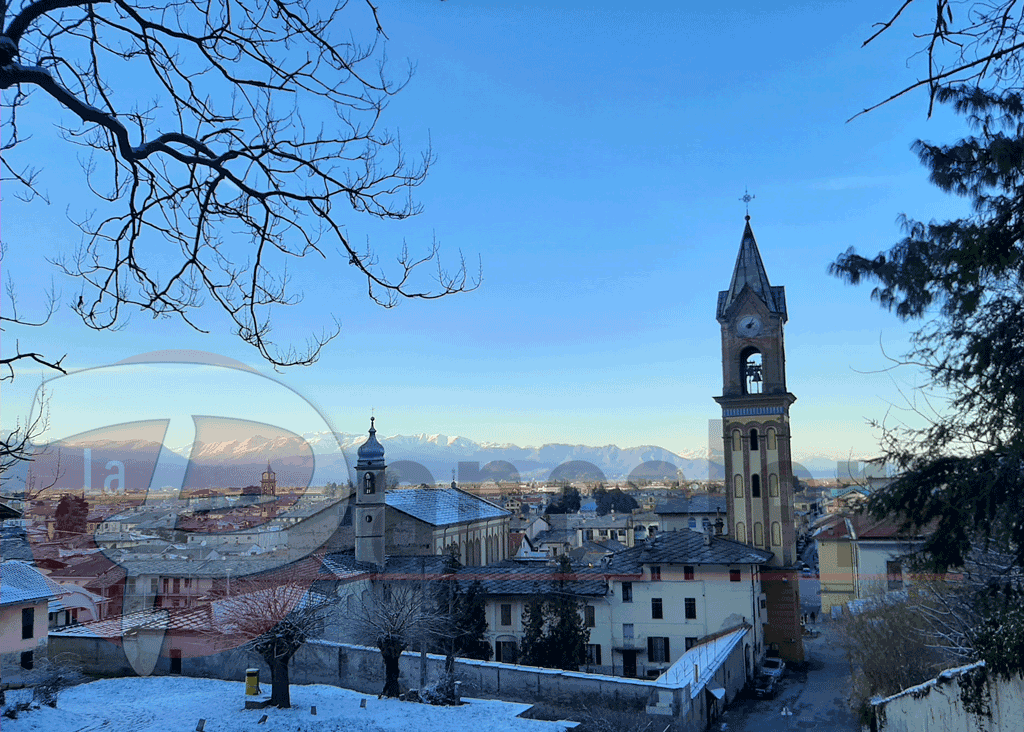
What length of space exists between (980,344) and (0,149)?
7767 millimetres

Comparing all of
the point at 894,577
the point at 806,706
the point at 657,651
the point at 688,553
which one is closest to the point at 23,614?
the point at 657,651

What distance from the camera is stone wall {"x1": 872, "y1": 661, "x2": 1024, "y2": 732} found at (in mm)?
8273

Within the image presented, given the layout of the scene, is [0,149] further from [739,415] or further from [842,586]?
[842,586]

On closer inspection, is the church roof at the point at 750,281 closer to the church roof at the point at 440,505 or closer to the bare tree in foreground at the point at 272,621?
the church roof at the point at 440,505

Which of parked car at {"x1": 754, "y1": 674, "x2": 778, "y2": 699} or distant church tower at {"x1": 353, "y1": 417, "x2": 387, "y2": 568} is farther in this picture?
distant church tower at {"x1": 353, "y1": 417, "x2": 387, "y2": 568}

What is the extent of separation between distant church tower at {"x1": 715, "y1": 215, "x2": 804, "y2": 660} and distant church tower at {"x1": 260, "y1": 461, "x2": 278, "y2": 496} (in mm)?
24724

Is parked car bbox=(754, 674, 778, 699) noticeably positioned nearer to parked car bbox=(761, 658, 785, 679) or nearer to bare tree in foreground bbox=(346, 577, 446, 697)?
parked car bbox=(761, 658, 785, 679)

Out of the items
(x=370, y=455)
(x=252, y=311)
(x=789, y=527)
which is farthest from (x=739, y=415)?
(x=252, y=311)

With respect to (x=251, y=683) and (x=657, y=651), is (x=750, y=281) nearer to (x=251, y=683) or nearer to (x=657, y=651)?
(x=657, y=651)

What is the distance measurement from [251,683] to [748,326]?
24.9 meters

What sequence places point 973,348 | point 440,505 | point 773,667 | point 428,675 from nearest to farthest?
point 973,348 < point 428,675 < point 773,667 < point 440,505

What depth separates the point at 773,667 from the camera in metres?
27.1

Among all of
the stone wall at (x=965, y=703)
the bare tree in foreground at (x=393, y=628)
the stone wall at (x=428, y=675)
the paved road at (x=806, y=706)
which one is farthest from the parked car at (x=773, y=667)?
the stone wall at (x=965, y=703)

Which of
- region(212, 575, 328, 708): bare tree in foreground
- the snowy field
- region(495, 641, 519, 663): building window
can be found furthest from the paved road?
region(212, 575, 328, 708): bare tree in foreground
